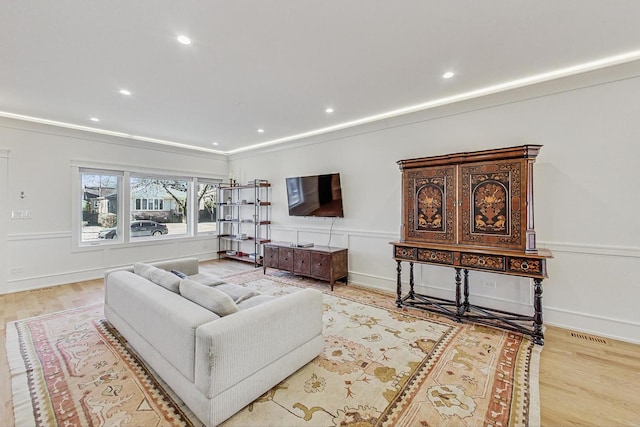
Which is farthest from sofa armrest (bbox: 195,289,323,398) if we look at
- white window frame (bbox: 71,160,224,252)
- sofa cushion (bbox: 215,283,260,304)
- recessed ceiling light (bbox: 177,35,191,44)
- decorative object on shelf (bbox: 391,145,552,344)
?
white window frame (bbox: 71,160,224,252)

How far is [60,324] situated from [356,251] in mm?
4079

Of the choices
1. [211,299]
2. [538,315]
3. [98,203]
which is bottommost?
[538,315]

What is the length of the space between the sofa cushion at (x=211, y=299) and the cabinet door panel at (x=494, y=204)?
8.79 ft

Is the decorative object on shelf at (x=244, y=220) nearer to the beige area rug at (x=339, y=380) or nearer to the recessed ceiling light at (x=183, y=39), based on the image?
the beige area rug at (x=339, y=380)

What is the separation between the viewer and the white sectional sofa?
5.55 feet

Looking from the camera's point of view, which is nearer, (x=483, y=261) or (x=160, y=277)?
(x=160, y=277)

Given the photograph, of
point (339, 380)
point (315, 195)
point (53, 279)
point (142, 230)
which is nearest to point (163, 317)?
point (339, 380)

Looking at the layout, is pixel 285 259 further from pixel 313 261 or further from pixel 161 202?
pixel 161 202

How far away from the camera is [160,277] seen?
2.63 metres

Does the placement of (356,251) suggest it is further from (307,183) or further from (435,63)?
(435,63)

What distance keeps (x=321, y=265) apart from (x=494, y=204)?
2.70 meters

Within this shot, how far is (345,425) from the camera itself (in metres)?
1.74

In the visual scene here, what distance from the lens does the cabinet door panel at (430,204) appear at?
336 cm

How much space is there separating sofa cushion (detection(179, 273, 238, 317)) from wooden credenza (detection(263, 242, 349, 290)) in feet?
8.65
